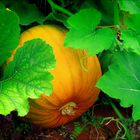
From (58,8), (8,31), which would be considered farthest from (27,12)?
(8,31)

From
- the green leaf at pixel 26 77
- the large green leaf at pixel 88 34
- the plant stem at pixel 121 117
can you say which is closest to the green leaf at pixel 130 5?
the large green leaf at pixel 88 34

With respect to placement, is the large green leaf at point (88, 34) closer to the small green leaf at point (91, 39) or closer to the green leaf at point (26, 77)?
the small green leaf at point (91, 39)

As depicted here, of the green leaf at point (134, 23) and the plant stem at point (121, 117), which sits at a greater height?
the green leaf at point (134, 23)

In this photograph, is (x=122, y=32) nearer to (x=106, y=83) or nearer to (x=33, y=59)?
(x=106, y=83)

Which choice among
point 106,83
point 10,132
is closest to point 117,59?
point 106,83

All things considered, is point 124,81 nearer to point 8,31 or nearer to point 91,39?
point 91,39

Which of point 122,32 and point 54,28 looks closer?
point 122,32

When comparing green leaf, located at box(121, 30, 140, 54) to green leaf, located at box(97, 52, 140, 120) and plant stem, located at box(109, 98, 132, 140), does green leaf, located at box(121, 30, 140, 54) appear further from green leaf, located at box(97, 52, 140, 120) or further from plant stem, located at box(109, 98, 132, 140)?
plant stem, located at box(109, 98, 132, 140)
